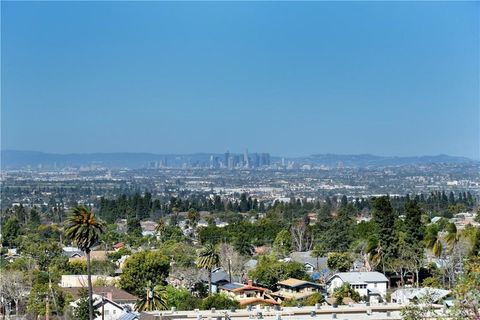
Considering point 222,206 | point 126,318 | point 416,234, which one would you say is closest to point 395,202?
point 222,206

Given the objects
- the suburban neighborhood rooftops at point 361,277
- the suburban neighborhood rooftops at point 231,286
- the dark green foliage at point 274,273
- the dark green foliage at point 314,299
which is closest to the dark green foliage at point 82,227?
the dark green foliage at point 314,299

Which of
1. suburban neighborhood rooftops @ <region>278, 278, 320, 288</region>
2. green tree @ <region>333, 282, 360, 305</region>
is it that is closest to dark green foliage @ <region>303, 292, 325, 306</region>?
green tree @ <region>333, 282, 360, 305</region>

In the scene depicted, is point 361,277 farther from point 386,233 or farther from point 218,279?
point 218,279

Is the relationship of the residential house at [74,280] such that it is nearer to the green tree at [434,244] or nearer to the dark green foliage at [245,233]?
the green tree at [434,244]

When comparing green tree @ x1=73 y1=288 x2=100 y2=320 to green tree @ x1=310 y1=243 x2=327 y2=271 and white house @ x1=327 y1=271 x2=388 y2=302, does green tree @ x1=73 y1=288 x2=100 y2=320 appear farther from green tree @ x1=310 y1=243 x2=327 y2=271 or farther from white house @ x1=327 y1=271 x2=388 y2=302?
green tree @ x1=310 y1=243 x2=327 y2=271

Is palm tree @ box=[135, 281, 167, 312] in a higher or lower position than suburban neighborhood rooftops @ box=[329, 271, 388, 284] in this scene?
higher
